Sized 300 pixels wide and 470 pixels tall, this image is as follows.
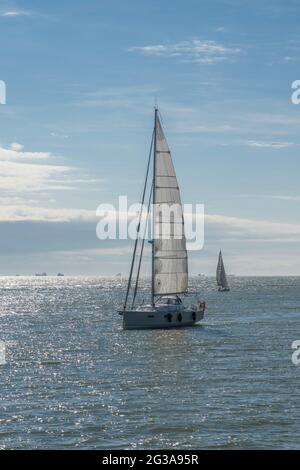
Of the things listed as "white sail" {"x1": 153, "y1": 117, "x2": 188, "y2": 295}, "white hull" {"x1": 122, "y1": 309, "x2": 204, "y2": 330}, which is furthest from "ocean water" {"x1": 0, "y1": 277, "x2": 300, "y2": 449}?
"white sail" {"x1": 153, "y1": 117, "x2": 188, "y2": 295}

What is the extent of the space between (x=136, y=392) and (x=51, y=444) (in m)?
11.1

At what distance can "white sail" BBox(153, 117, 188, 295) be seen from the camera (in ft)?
260

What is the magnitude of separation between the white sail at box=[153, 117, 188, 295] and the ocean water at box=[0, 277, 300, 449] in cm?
725

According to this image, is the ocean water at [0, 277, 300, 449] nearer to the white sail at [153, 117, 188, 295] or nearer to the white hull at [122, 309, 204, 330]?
the white hull at [122, 309, 204, 330]

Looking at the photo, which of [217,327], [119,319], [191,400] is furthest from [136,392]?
[119,319]

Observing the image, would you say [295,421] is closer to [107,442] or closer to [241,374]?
[107,442]

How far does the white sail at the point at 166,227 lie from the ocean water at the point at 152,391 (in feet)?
23.8

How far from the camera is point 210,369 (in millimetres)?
50469

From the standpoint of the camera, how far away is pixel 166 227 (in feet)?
262

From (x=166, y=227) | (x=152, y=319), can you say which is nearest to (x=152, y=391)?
(x=152, y=319)

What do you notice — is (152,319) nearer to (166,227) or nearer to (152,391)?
(166,227)

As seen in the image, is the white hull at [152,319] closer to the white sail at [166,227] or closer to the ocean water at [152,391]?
the ocean water at [152,391]

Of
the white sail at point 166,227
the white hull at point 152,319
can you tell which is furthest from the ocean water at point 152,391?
the white sail at point 166,227

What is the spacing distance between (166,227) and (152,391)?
126ft
